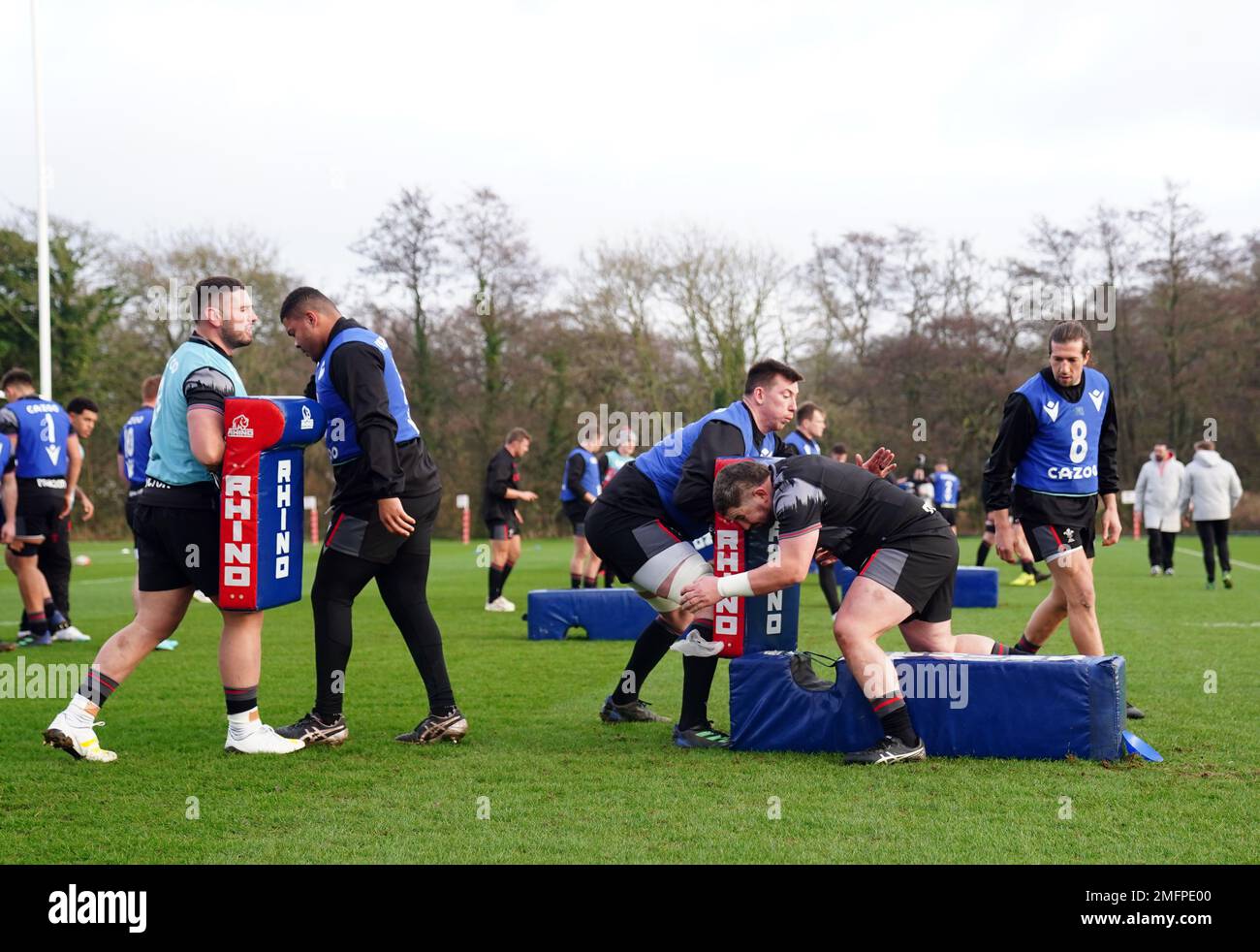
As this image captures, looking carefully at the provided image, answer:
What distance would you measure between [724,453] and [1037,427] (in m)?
2.16

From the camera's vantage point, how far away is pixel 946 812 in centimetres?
480

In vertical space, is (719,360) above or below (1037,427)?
above

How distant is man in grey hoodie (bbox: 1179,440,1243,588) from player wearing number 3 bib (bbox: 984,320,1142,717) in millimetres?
11305

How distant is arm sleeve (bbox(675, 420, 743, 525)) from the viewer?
6.19 m

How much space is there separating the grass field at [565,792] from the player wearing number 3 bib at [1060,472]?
2.65ft

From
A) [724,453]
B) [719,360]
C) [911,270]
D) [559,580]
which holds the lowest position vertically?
[559,580]

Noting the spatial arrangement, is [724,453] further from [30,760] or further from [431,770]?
[30,760]

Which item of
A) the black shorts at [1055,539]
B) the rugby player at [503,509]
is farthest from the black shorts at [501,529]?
the black shorts at [1055,539]

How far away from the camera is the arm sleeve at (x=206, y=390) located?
19.1 ft

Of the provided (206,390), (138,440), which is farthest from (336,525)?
(138,440)

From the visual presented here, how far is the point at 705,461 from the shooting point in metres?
6.18
